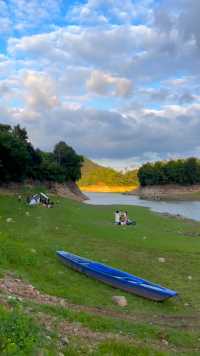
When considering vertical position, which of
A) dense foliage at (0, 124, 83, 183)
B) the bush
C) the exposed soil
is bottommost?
the bush

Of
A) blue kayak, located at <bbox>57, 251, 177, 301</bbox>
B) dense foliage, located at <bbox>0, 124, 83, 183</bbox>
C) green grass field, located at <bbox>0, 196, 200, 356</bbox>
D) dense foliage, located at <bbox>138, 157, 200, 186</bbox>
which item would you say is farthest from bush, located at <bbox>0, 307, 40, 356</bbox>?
dense foliage, located at <bbox>138, 157, 200, 186</bbox>

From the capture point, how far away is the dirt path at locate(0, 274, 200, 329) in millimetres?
11789

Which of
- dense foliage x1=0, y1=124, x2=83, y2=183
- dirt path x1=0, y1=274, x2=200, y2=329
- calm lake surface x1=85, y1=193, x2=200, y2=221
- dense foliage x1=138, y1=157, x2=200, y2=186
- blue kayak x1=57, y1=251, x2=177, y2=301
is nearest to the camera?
dirt path x1=0, y1=274, x2=200, y2=329

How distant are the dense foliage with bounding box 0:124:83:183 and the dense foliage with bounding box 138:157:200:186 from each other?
59519 mm

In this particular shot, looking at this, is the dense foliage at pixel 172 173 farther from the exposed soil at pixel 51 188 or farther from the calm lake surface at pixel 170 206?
the calm lake surface at pixel 170 206

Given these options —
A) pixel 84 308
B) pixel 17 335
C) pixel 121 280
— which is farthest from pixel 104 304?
pixel 17 335

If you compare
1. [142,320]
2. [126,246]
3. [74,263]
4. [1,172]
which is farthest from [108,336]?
[1,172]

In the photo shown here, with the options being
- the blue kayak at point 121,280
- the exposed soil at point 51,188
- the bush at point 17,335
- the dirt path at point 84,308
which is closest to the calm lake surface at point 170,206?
the exposed soil at point 51,188

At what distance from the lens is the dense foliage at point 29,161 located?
7356 cm

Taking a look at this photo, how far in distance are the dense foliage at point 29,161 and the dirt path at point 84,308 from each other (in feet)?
179

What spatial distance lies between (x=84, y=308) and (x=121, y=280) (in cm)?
296

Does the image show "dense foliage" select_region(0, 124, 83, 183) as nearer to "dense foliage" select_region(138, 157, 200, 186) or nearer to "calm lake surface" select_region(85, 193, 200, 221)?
"calm lake surface" select_region(85, 193, 200, 221)

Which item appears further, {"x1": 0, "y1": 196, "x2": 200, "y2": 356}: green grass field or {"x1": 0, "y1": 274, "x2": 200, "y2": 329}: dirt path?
{"x1": 0, "y1": 274, "x2": 200, "y2": 329}: dirt path

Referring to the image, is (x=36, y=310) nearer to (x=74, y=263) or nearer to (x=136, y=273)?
(x=74, y=263)
